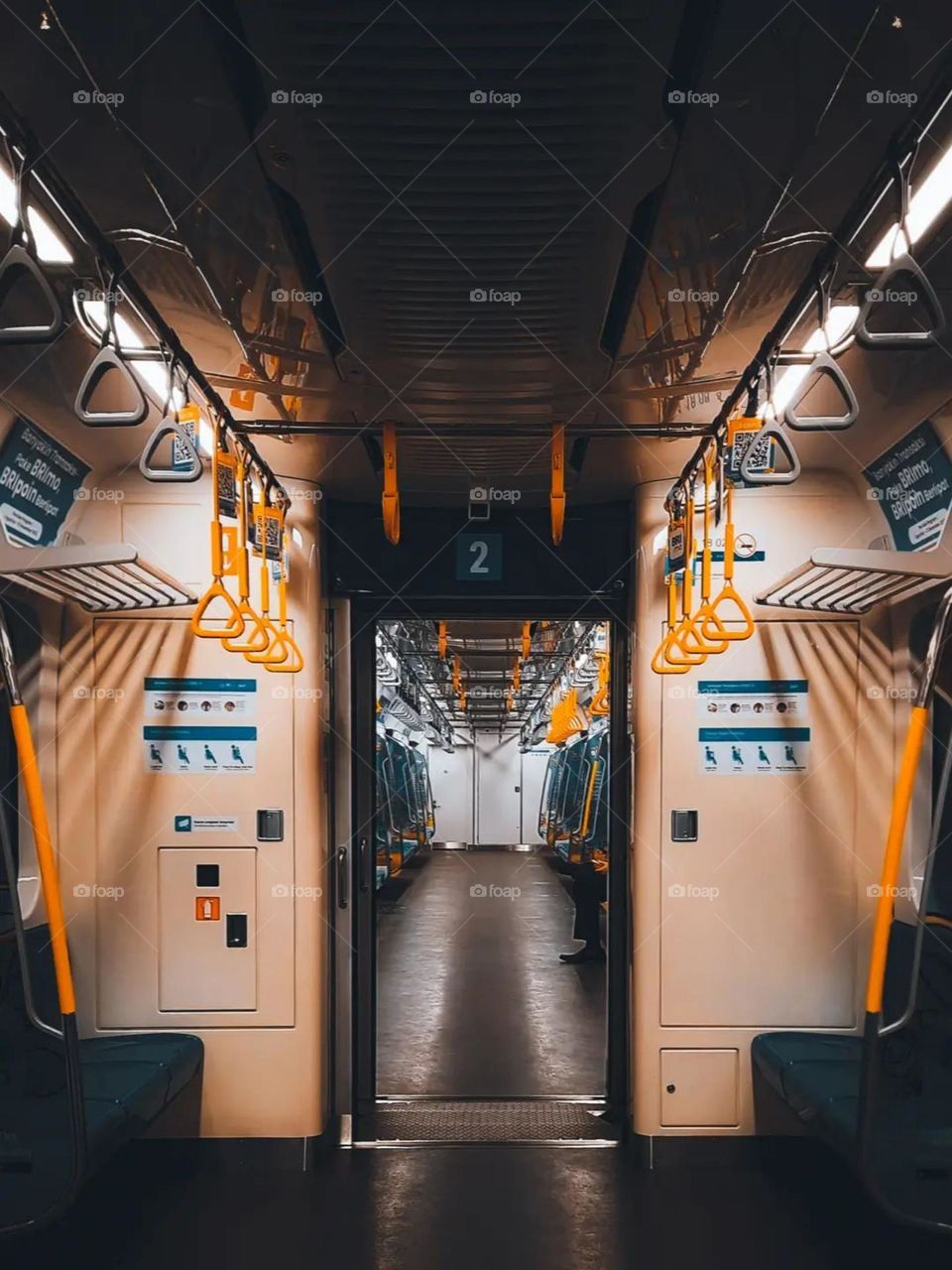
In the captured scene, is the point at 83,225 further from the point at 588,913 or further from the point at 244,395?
the point at 588,913

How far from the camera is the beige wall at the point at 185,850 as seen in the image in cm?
475

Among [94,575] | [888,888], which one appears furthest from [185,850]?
[888,888]

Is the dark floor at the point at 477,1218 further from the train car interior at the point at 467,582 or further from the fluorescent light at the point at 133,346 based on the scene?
the fluorescent light at the point at 133,346

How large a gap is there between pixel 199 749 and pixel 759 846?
2.66 metres

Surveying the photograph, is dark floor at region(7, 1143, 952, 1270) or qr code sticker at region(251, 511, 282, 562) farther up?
qr code sticker at region(251, 511, 282, 562)

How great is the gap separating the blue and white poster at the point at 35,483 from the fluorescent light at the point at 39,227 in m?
1.38

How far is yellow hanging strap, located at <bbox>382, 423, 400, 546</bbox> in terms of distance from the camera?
11.2 feet

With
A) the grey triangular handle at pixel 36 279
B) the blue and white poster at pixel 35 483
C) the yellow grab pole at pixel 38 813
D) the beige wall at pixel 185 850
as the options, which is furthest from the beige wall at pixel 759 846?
the grey triangular handle at pixel 36 279

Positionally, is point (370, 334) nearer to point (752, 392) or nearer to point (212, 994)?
point (752, 392)

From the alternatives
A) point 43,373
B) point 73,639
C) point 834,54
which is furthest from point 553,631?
point 834,54

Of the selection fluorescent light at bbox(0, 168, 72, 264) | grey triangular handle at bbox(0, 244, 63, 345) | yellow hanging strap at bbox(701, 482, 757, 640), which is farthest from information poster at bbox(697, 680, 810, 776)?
grey triangular handle at bbox(0, 244, 63, 345)

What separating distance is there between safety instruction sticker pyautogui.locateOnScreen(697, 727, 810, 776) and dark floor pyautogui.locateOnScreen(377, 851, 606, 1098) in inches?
82.6

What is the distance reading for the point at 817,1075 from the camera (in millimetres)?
4070

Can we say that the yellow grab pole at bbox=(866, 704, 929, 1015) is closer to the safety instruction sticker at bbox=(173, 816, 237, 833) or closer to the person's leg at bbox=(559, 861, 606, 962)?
the safety instruction sticker at bbox=(173, 816, 237, 833)
